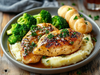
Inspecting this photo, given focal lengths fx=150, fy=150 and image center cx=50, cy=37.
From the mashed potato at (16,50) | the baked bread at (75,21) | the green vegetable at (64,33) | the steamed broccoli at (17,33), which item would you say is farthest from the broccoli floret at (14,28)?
the baked bread at (75,21)

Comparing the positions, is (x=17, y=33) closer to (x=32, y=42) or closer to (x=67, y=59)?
(x=32, y=42)

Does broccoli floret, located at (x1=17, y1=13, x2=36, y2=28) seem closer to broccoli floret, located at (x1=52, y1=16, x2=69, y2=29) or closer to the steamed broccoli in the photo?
the steamed broccoli

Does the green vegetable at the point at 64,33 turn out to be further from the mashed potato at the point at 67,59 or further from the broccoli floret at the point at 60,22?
the broccoli floret at the point at 60,22

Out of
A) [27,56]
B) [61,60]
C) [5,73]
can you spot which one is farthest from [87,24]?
[5,73]

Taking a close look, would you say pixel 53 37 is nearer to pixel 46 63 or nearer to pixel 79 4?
pixel 46 63

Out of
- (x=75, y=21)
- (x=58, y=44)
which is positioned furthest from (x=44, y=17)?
(x=58, y=44)
